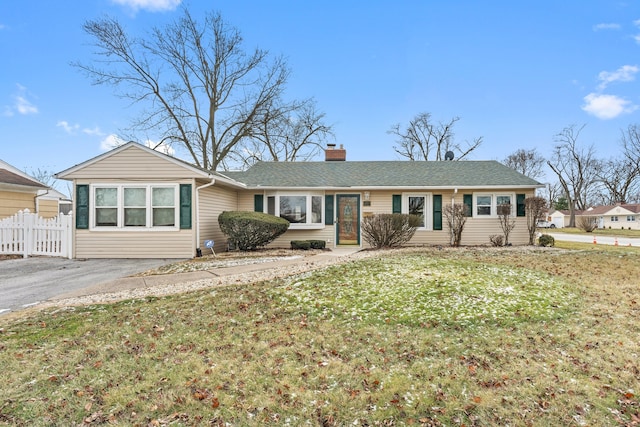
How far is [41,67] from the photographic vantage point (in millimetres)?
14117

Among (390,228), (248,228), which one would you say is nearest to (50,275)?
(248,228)

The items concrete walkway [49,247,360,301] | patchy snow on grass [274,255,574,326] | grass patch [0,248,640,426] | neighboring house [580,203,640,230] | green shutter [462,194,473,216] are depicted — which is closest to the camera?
grass patch [0,248,640,426]

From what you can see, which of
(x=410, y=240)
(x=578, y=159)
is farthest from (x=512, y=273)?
(x=578, y=159)

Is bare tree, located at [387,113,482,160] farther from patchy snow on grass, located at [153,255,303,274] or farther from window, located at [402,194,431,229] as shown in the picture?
patchy snow on grass, located at [153,255,303,274]

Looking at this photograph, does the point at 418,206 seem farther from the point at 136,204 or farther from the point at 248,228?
the point at 136,204

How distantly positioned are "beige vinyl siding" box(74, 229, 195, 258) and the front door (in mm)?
5480

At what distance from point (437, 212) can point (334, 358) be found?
10.9 m

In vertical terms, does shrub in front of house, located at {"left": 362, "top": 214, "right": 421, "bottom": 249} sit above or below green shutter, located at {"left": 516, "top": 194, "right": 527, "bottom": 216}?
below

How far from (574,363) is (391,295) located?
97.7 inches

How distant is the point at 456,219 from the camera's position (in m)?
12.7

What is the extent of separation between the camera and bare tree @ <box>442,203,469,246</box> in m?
12.6

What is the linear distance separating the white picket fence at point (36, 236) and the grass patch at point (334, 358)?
22.9 ft

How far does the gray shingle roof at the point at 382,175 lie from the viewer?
1321 centimetres

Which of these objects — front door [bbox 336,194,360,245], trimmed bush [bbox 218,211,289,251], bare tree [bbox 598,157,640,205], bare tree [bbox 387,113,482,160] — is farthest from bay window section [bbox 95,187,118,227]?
bare tree [bbox 598,157,640,205]
